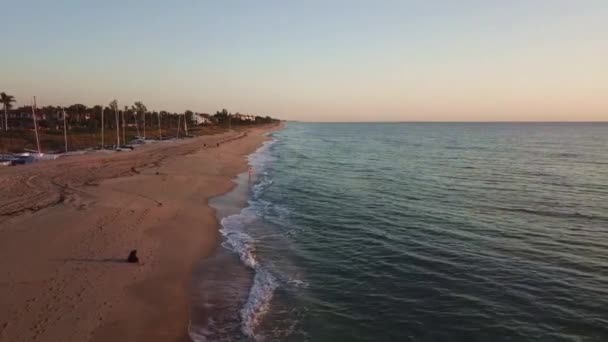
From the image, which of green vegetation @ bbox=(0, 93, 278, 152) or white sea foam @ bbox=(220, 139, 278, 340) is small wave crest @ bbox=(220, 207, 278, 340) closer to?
white sea foam @ bbox=(220, 139, 278, 340)

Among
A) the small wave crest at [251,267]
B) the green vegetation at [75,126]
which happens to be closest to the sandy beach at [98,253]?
the small wave crest at [251,267]

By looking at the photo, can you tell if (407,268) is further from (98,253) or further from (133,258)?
(98,253)

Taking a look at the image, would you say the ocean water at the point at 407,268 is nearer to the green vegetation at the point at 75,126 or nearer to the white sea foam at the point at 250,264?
the white sea foam at the point at 250,264

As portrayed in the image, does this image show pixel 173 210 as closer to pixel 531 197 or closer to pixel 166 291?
pixel 166 291

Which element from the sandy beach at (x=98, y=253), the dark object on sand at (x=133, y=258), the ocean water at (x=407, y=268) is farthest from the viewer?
the dark object on sand at (x=133, y=258)

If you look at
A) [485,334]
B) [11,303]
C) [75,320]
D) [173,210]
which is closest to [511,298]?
[485,334]

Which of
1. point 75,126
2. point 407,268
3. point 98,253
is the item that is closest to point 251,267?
point 98,253

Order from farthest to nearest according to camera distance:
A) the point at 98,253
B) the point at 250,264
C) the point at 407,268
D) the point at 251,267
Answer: the point at 250,264 → the point at 251,267 → the point at 407,268 → the point at 98,253
